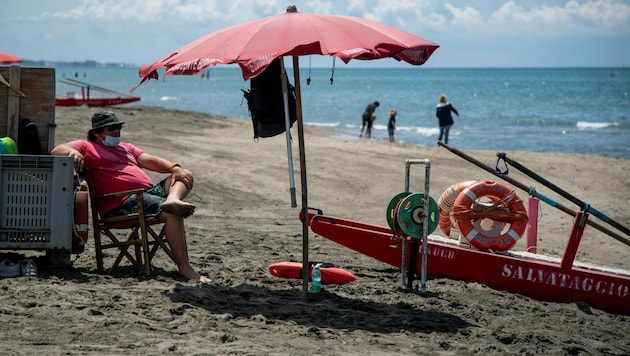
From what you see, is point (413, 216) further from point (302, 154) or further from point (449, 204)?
point (449, 204)

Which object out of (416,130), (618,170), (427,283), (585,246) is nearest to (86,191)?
(427,283)

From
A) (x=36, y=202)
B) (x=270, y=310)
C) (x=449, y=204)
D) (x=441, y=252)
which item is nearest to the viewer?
(x=270, y=310)

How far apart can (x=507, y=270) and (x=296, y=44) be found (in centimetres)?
310

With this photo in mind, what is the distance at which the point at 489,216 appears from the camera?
7992 mm

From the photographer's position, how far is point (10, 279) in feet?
21.6

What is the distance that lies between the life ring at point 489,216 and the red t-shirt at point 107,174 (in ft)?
9.66

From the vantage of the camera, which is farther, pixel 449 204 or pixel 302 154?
pixel 449 204

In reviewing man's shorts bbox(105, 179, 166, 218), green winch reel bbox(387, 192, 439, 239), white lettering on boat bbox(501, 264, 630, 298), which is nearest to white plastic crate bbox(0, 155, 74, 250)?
man's shorts bbox(105, 179, 166, 218)

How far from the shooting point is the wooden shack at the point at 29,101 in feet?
24.2

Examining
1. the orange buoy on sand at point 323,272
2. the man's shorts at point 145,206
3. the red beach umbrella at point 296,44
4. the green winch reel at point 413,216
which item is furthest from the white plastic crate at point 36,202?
the green winch reel at point 413,216

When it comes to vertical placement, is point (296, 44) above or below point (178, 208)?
above

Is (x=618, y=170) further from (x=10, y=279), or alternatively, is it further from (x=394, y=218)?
(x=10, y=279)

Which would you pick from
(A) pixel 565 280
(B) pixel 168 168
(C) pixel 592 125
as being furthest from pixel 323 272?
(C) pixel 592 125

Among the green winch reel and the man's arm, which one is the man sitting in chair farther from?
the green winch reel
